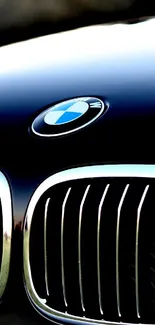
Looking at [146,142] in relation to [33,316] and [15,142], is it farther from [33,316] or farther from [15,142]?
[33,316]

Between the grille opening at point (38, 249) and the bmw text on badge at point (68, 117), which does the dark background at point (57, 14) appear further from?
the grille opening at point (38, 249)

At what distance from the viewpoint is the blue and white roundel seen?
217cm

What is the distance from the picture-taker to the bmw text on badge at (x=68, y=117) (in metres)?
2.15

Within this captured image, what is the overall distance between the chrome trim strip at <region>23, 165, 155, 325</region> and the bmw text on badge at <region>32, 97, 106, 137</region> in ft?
0.43

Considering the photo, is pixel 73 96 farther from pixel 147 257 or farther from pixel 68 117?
pixel 147 257

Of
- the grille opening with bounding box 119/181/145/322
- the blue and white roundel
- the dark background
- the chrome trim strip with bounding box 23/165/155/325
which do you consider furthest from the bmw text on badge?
the dark background

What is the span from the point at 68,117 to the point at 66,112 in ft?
0.07

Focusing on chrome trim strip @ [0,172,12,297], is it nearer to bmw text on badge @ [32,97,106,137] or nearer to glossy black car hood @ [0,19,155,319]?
glossy black car hood @ [0,19,155,319]

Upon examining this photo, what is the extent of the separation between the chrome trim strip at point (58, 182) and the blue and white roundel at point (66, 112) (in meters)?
0.17

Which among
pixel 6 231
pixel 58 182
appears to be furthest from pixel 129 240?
pixel 6 231

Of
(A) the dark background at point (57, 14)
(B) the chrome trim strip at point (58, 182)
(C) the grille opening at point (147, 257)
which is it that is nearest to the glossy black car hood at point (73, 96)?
(B) the chrome trim strip at point (58, 182)

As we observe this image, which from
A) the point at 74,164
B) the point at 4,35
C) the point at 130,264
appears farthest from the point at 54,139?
the point at 4,35

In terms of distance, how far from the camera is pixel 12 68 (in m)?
2.66

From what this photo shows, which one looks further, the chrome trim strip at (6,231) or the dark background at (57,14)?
the dark background at (57,14)
